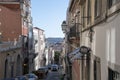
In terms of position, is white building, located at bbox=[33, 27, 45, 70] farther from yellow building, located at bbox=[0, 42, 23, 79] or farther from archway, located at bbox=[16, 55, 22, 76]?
yellow building, located at bbox=[0, 42, 23, 79]


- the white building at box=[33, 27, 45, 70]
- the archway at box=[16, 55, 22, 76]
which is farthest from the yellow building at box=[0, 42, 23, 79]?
the white building at box=[33, 27, 45, 70]

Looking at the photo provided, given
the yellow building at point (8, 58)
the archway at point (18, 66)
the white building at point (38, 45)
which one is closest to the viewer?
the yellow building at point (8, 58)

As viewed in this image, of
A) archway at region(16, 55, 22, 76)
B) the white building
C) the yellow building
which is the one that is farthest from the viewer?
the white building

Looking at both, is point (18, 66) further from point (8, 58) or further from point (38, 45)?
point (38, 45)

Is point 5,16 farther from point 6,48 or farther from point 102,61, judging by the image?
point 102,61

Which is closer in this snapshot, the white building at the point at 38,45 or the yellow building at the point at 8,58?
the yellow building at the point at 8,58

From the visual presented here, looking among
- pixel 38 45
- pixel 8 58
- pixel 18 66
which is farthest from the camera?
pixel 38 45

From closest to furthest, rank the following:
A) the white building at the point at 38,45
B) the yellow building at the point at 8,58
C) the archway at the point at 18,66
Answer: the yellow building at the point at 8,58 → the archway at the point at 18,66 → the white building at the point at 38,45

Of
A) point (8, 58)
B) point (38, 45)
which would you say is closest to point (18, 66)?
point (8, 58)

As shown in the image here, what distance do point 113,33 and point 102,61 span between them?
205 cm

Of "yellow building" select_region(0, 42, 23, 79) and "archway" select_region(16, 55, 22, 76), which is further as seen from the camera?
"archway" select_region(16, 55, 22, 76)

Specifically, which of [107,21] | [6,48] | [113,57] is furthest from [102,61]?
[6,48]

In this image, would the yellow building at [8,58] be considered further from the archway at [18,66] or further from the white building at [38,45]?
the white building at [38,45]

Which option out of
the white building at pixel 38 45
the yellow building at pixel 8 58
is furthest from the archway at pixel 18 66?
the white building at pixel 38 45
